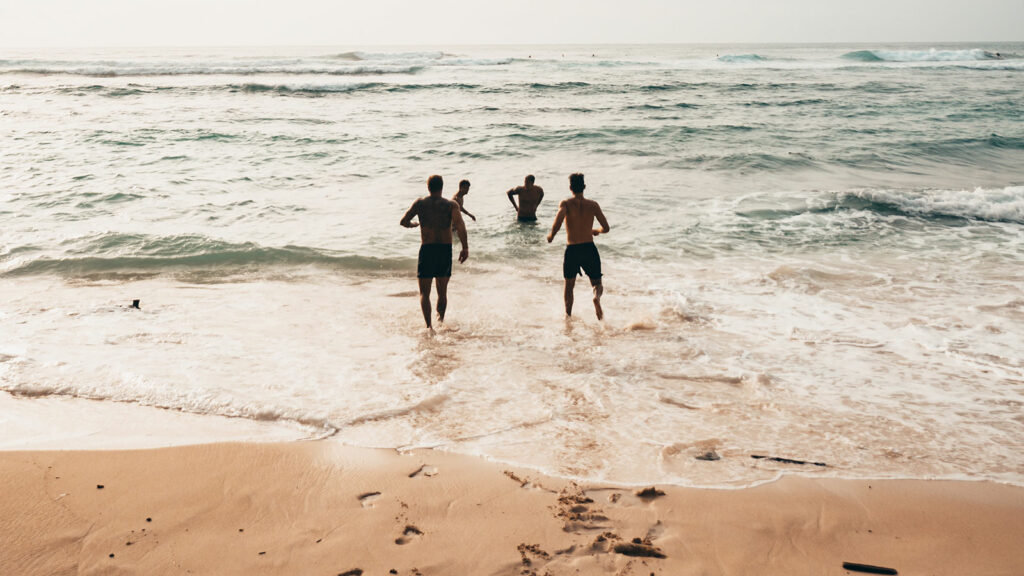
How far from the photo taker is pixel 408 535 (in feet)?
11.3

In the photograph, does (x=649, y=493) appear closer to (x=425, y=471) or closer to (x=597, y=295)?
(x=425, y=471)

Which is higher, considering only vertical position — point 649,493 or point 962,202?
point 962,202

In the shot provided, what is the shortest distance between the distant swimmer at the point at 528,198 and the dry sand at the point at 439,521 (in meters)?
7.34

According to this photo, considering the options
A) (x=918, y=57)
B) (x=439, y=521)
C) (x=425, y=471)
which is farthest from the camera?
(x=918, y=57)

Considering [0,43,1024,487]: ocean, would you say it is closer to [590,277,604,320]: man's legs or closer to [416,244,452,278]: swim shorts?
[590,277,604,320]: man's legs

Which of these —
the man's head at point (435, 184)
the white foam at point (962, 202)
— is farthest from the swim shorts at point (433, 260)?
the white foam at point (962, 202)

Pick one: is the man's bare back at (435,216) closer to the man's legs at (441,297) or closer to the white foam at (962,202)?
the man's legs at (441,297)

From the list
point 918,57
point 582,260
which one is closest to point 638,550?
point 582,260

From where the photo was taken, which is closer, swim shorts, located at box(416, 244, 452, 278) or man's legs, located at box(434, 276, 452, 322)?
swim shorts, located at box(416, 244, 452, 278)

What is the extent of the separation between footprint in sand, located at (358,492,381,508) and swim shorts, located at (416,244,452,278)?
352cm

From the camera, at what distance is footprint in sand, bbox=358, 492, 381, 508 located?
3.74 metres

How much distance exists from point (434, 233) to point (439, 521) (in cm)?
399

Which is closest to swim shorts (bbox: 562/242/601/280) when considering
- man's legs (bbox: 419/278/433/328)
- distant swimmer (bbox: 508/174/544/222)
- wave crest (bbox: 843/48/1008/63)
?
man's legs (bbox: 419/278/433/328)

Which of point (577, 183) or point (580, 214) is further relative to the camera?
point (580, 214)
